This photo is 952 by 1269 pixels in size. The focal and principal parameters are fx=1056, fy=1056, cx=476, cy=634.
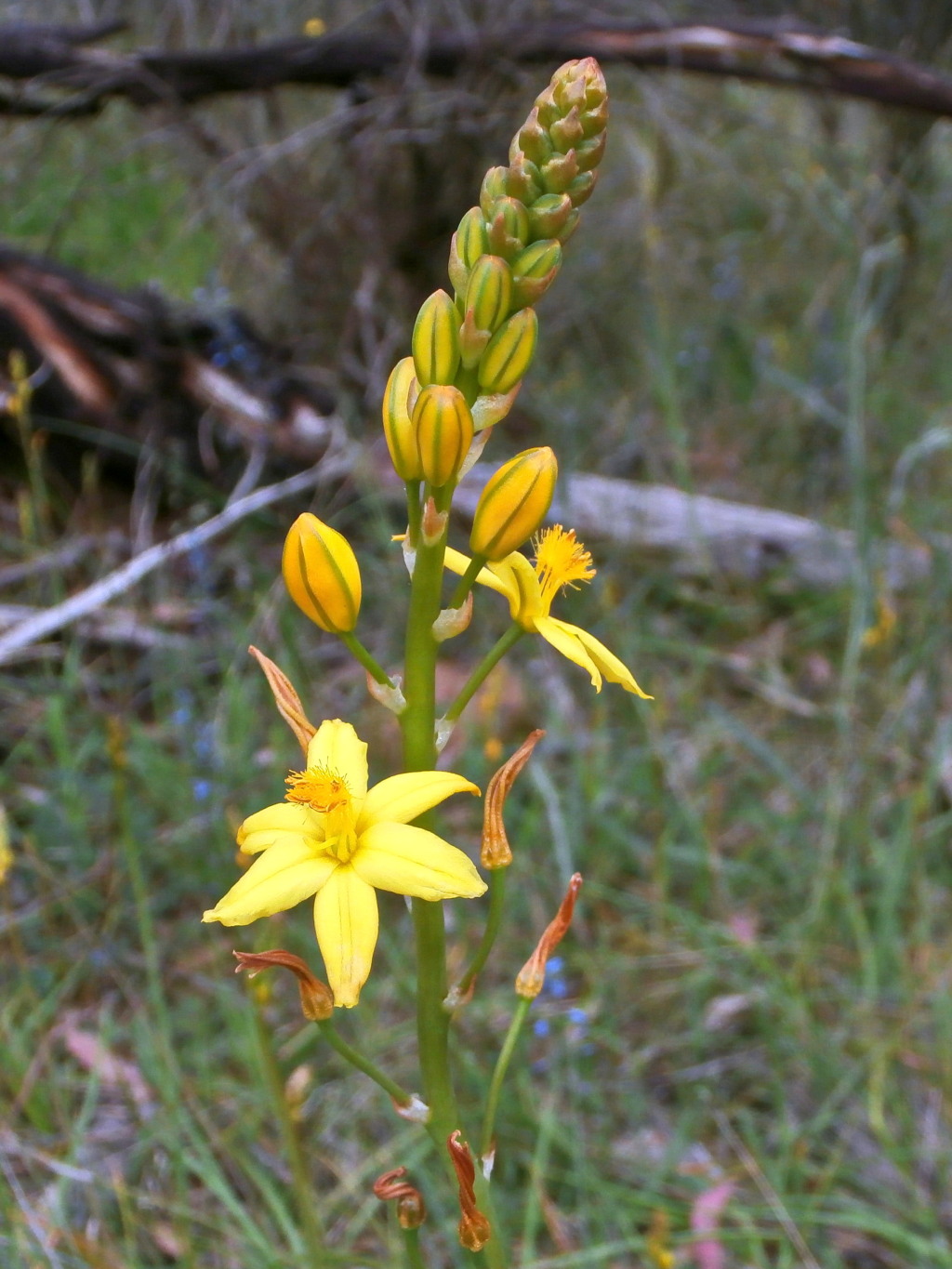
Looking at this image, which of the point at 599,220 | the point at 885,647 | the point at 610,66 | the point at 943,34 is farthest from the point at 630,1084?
the point at 943,34

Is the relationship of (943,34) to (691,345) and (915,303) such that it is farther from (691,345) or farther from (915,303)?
(691,345)

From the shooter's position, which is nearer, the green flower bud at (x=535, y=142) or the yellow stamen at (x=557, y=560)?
the green flower bud at (x=535, y=142)

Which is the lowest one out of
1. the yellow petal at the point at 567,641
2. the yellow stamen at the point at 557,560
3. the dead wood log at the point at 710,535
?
the dead wood log at the point at 710,535

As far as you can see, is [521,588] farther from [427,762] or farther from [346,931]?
[346,931]

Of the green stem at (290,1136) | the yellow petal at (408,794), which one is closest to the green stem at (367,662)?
the yellow petal at (408,794)

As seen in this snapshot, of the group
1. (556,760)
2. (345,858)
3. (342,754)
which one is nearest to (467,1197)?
(345,858)

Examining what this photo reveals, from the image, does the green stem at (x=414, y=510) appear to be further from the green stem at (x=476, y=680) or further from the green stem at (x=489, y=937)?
the green stem at (x=489, y=937)
